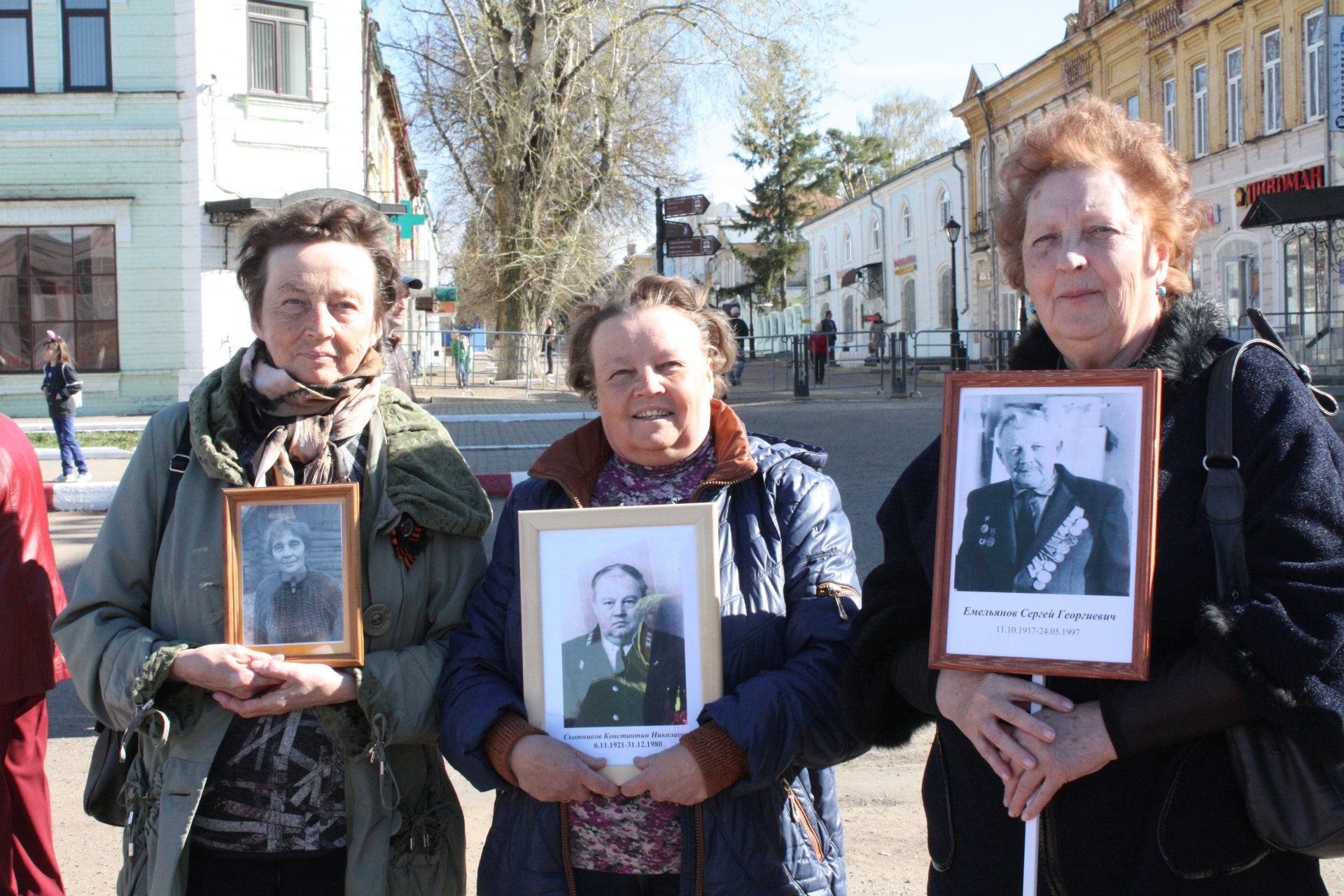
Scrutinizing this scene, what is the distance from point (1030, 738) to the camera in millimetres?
1980

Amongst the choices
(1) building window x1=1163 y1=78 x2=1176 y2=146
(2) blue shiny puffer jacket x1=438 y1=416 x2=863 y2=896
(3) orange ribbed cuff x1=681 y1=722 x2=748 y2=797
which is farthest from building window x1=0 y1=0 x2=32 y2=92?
(1) building window x1=1163 y1=78 x2=1176 y2=146

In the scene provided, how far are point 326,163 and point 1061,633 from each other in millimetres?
21472

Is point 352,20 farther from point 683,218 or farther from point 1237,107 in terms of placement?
point 1237,107

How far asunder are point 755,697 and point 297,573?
0.99 m

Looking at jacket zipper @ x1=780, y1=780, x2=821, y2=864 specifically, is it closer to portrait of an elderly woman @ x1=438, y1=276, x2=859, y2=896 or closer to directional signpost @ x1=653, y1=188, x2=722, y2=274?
portrait of an elderly woman @ x1=438, y1=276, x2=859, y2=896

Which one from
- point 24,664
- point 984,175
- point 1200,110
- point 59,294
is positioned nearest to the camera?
point 24,664

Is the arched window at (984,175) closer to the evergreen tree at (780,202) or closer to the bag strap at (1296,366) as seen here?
the evergreen tree at (780,202)

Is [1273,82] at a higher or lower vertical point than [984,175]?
lower

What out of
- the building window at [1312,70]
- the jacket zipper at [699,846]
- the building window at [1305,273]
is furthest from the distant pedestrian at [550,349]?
the jacket zipper at [699,846]

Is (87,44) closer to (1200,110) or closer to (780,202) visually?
(1200,110)

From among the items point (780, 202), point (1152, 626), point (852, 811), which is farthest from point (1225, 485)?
point (780, 202)

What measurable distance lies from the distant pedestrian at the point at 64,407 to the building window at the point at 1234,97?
2603cm

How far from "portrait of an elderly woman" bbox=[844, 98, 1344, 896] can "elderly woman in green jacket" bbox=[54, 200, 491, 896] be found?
1.00 meters

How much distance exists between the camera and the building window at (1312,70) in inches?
945
